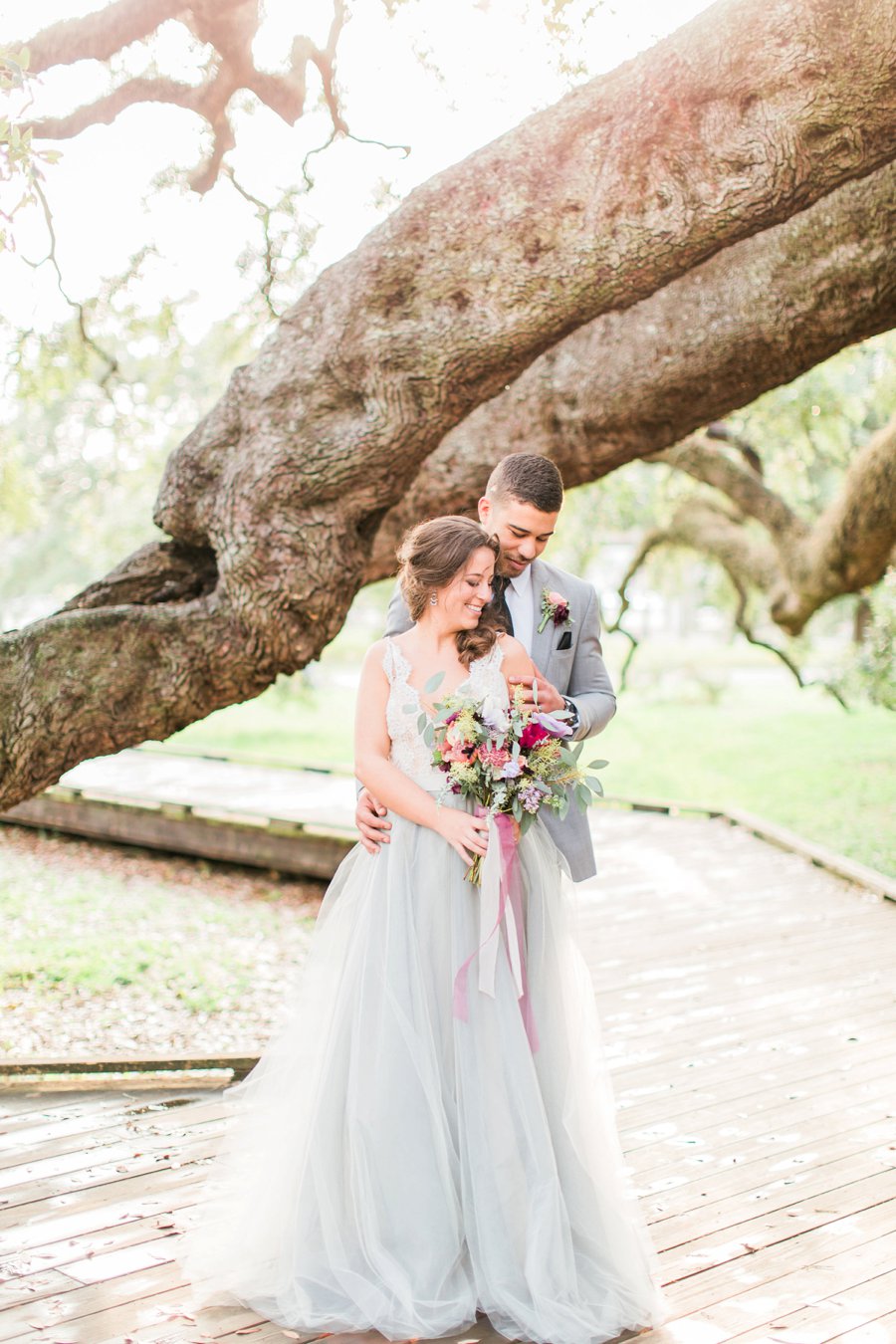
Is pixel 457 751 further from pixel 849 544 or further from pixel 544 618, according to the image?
pixel 849 544

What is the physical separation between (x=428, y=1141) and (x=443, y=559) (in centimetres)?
148

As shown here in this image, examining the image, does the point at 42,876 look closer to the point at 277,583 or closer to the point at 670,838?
the point at 670,838

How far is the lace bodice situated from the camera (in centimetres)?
321

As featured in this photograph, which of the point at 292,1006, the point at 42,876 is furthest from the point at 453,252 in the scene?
the point at 42,876

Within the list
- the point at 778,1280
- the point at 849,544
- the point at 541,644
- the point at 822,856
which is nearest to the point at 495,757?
the point at 541,644

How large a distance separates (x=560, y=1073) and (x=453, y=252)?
111 inches

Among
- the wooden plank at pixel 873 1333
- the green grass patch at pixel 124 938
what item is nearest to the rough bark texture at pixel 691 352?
Answer: the green grass patch at pixel 124 938

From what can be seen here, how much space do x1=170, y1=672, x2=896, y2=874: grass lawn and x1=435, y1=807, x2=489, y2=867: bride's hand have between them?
8.13 metres

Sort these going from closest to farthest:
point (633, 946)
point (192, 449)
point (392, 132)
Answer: point (192, 449) < point (633, 946) < point (392, 132)

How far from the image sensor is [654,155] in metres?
4.01

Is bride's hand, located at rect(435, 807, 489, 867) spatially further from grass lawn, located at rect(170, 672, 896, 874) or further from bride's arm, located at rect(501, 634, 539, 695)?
grass lawn, located at rect(170, 672, 896, 874)

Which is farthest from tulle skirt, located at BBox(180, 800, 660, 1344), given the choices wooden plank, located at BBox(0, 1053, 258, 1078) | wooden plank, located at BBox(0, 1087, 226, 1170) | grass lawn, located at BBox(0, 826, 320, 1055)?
grass lawn, located at BBox(0, 826, 320, 1055)

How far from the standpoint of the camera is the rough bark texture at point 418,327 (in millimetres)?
3893

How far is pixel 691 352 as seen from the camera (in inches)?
213
